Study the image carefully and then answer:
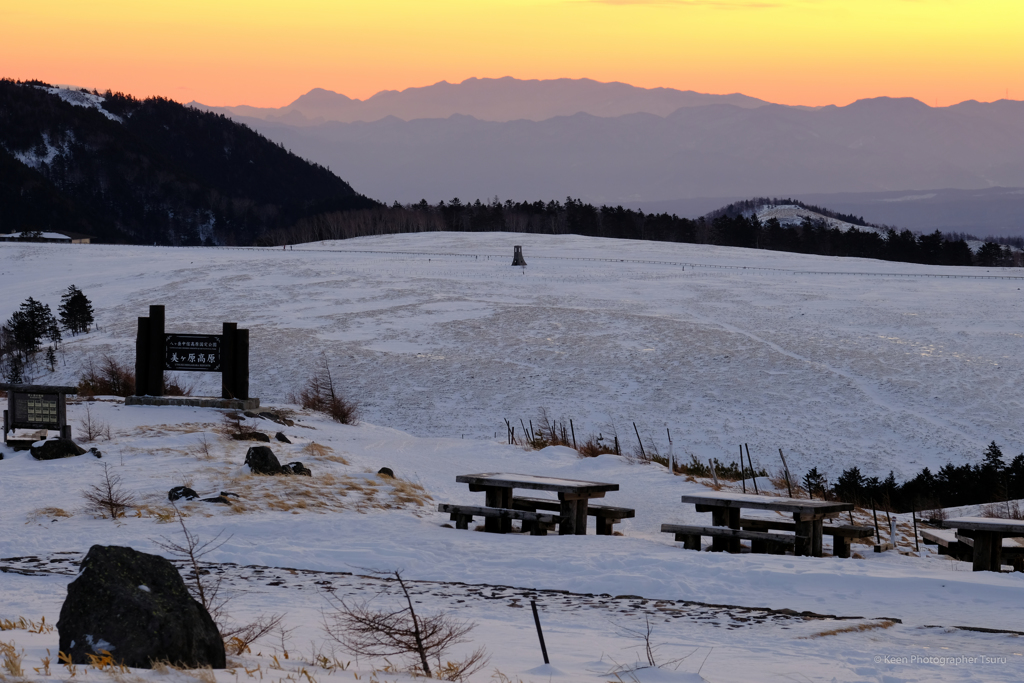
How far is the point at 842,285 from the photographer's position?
58.6 m

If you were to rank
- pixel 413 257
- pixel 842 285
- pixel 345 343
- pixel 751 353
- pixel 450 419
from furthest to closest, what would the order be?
pixel 413 257
pixel 842 285
pixel 345 343
pixel 751 353
pixel 450 419

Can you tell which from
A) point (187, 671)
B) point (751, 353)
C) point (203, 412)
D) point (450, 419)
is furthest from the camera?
point (751, 353)

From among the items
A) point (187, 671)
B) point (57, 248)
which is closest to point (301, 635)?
point (187, 671)

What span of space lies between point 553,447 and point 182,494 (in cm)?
1037

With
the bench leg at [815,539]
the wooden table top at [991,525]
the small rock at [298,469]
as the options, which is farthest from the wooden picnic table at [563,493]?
the wooden table top at [991,525]

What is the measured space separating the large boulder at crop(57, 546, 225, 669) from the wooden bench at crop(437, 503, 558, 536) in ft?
22.0

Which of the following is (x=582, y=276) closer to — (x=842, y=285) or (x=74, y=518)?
(x=842, y=285)

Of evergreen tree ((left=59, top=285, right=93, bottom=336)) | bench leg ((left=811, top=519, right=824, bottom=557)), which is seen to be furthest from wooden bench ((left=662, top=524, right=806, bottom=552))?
evergreen tree ((left=59, top=285, right=93, bottom=336))

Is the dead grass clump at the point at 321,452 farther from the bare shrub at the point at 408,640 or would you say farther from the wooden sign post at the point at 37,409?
the bare shrub at the point at 408,640

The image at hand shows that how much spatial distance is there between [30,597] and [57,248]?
3130 inches

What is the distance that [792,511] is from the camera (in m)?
11.5

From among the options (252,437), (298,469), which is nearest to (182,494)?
(298,469)

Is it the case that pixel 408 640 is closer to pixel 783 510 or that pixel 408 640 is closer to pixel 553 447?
pixel 783 510

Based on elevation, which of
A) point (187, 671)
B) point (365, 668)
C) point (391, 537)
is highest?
point (187, 671)
